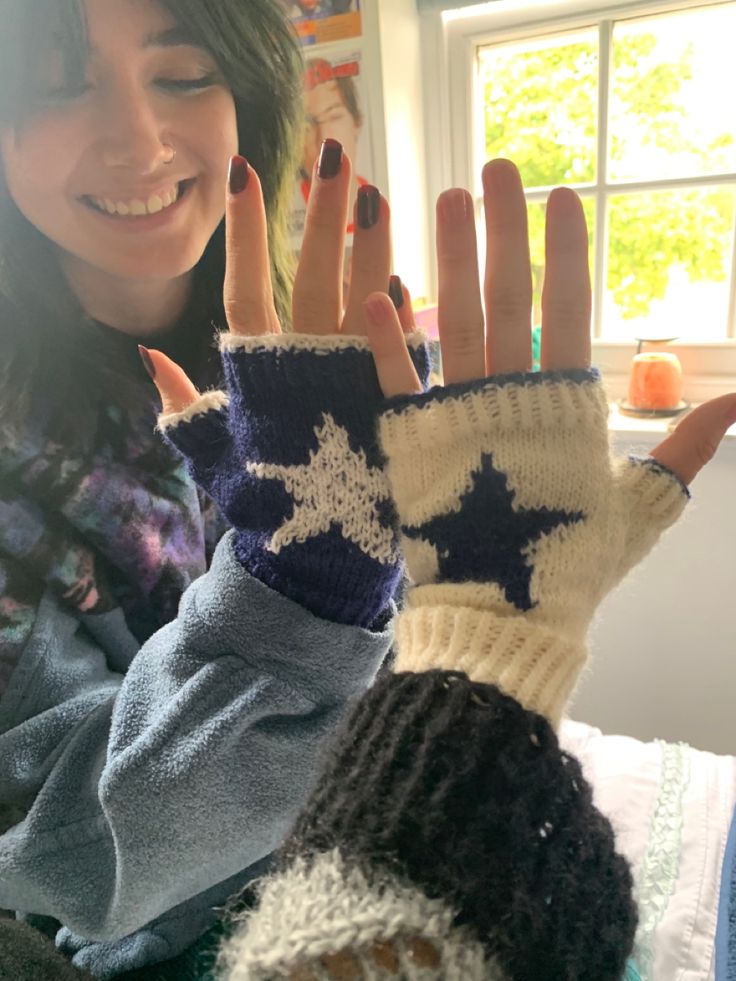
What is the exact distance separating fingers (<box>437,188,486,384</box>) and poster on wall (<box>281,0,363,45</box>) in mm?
961

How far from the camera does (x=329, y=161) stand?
1.55 feet

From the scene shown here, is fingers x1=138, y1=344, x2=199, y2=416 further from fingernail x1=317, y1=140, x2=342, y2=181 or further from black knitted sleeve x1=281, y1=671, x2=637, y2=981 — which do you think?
black knitted sleeve x1=281, y1=671, x2=637, y2=981

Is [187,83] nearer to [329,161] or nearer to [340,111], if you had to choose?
[329,161]

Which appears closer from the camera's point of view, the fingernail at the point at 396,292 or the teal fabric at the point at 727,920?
the fingernail at the point at 396,292

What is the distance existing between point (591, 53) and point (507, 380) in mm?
1125

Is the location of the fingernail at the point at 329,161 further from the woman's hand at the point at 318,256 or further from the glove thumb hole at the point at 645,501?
the glove thumb hole at the point at 645,501

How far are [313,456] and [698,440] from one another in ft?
0.79

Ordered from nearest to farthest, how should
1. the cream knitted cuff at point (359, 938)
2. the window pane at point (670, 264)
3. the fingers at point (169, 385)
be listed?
1. the cream knitted cuff at point (359, 938)
2. the fingers at point (169, 385)
3. the window pane at point (670, 264)

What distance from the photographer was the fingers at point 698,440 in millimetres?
454

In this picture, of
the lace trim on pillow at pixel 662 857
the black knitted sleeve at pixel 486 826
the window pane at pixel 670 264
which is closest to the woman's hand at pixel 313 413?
the black knitted sleeve at pixel 486 826

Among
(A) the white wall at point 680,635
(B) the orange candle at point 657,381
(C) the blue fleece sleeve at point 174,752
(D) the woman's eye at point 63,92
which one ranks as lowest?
(A) the white wall at point 680,635

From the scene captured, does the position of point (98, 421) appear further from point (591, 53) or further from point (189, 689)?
point (591, 53)

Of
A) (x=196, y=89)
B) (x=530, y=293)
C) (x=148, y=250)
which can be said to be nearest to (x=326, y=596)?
(x=530, y=293)

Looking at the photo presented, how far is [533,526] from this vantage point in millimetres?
428
